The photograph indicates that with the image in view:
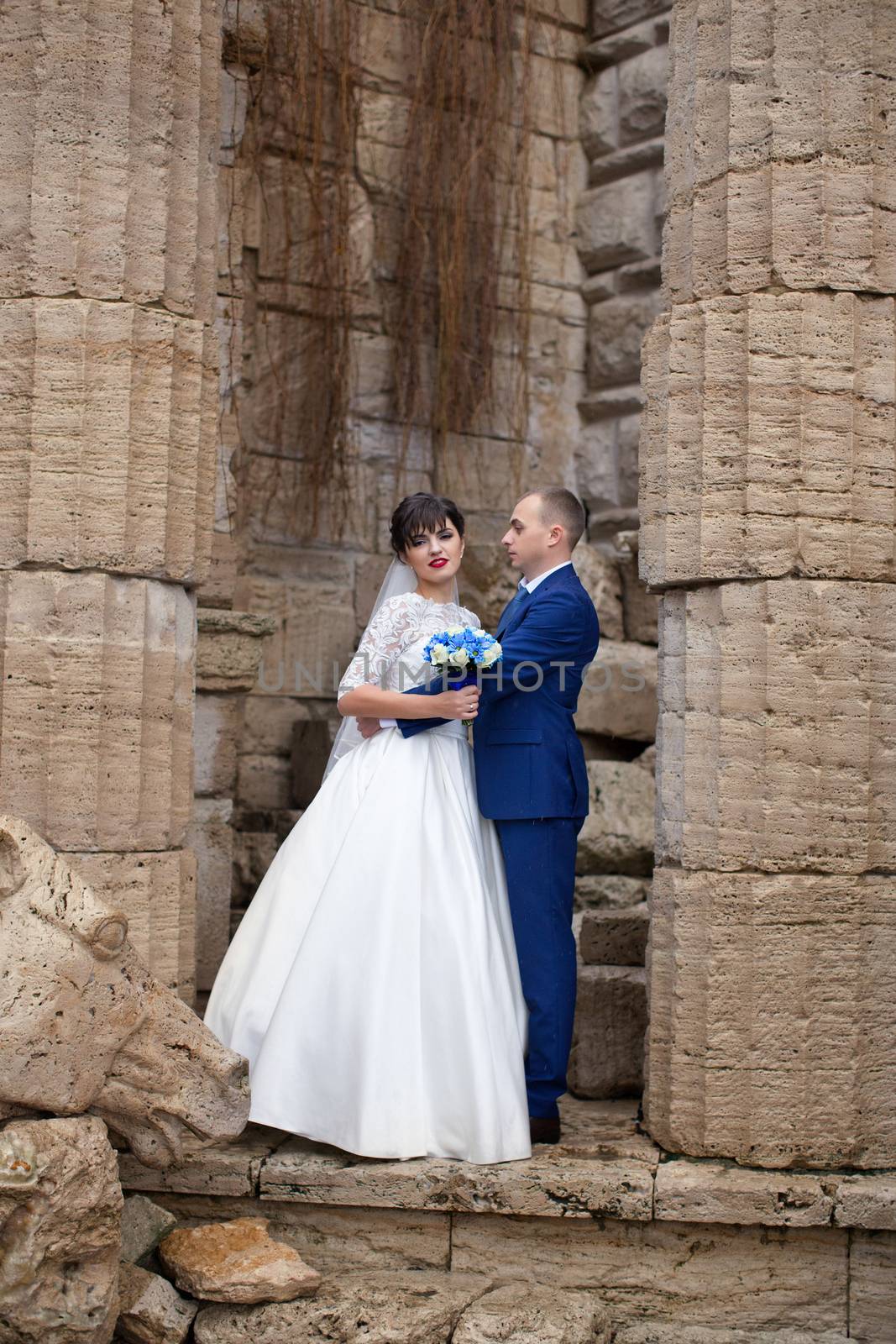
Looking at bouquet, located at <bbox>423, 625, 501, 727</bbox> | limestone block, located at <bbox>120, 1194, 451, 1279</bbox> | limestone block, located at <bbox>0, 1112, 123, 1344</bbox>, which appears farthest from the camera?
bouquet, located at <bbox>423, 625, 501, 727</bbox>

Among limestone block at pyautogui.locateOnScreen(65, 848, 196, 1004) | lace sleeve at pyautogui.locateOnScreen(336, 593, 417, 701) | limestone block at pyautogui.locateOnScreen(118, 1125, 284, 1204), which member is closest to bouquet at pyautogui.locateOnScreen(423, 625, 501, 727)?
lace sleeve at pyautogui.locateOnScreen(336, 593, 417, 701)

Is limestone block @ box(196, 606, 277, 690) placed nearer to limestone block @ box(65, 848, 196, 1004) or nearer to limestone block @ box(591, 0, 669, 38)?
limestone block @ box(65, 848, 196, 1004)

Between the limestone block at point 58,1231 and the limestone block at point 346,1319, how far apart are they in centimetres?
37

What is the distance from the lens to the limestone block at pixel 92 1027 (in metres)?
3.48

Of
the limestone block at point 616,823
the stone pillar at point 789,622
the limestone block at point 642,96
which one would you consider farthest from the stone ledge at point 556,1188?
the limestone block at point 642,96

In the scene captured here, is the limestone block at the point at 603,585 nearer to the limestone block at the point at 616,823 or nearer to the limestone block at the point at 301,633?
the limestone block at the point at 616,823

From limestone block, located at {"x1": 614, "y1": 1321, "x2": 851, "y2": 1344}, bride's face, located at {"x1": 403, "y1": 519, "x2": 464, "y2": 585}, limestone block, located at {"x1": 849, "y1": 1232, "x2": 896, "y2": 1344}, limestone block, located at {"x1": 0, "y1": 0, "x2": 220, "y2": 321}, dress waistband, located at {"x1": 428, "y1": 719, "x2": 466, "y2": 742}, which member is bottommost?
limestone block, located at {"x1": 614, "y1": 1321, "x2": 851, "y2": 1344}

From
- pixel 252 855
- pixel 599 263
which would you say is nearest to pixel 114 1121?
pixel 252 855

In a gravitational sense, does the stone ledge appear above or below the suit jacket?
below

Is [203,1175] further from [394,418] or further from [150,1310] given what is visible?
[394,418]

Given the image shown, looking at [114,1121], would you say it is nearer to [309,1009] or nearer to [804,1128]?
[309,1009]

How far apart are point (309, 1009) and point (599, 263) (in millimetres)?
4964

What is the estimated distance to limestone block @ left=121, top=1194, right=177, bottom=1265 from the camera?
3.94 m

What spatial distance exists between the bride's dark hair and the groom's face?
0.65 ft
